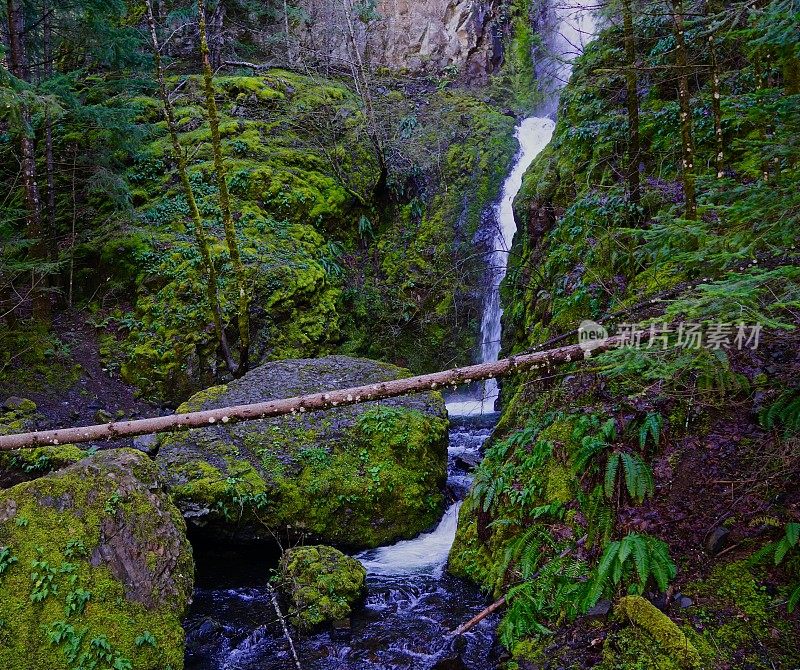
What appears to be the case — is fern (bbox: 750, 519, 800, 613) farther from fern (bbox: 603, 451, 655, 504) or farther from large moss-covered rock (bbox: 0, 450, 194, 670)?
large moss-covered rock (bbox: 0, 450, 194, 670)

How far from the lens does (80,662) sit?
159 inches

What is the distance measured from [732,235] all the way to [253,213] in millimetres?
12249

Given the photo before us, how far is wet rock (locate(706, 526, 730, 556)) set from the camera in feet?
12.3

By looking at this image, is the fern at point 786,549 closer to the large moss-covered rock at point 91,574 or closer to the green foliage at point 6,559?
the large moss-covered rock at point 91,574

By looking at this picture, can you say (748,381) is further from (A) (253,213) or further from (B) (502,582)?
(A) (253,213)

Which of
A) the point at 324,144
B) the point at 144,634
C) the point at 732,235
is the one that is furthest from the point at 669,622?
the point at 324,144

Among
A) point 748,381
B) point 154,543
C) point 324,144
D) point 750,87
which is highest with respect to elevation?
point 324,144

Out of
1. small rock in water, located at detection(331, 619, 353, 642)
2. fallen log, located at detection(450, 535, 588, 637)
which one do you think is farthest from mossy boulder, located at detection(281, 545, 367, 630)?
fallen log, located at detection(450, 535, 588, 637)

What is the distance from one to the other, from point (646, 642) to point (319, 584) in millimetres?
3386

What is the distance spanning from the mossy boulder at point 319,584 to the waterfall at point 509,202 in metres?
4.53

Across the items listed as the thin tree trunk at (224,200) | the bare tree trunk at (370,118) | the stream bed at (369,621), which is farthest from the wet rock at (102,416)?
the bare tree trunk at (370,118)

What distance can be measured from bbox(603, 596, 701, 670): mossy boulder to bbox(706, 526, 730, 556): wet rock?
2.11 ft

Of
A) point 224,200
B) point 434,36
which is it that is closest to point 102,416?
point 224,200

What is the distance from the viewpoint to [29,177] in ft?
32.9
